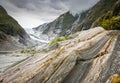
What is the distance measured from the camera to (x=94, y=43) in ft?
96.6

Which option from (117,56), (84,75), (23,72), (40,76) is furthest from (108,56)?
(23,72)

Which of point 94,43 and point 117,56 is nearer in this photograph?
point 117,56

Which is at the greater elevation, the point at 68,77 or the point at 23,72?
the point at 23,72

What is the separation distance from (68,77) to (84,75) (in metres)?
2.09

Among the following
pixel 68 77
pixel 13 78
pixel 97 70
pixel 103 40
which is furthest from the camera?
pixel 13 78

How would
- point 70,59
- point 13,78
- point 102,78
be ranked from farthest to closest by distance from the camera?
1. point 13,78
2. point 70,59
3. point 102,78

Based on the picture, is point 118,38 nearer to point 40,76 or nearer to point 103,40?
point 103,40

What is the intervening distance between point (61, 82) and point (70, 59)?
3.98 m

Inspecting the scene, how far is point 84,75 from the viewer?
22.6 metres

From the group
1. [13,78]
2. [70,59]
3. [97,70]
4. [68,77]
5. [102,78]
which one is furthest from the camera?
[13,78]

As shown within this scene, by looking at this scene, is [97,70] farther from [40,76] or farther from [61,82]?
[40,76]

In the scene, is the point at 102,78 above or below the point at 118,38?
below

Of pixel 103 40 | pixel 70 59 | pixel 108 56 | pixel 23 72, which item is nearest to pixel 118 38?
pixel 103 40

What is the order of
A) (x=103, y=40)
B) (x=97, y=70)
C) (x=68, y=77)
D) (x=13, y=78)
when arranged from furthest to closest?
(x=13, y=78) → (x=103, y=40) → (x=68, y=77) → (x=97, y=70)
